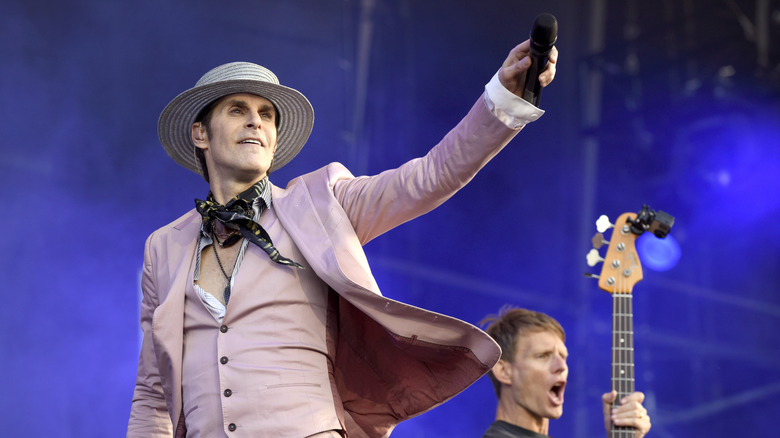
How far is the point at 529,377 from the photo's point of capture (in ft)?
10.5

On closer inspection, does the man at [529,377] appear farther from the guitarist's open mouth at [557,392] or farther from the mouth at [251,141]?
the mouth at [251,141]

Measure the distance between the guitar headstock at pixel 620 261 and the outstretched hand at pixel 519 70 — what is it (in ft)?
3.05

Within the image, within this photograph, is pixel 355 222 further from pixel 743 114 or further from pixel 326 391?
pixel 743 114

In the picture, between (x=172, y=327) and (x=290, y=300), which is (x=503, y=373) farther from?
(x=172, y=327)

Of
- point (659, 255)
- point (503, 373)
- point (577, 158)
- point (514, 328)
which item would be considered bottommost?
point (503, 373)

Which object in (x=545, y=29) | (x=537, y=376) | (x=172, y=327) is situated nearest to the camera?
(x=545, y=29)

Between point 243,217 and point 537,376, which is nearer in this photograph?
point 243,217

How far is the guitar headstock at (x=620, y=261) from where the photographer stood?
281 cm

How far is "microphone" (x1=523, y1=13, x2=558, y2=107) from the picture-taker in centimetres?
180

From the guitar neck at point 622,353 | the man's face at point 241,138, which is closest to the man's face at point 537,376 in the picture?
the guitar neck at point 622,353

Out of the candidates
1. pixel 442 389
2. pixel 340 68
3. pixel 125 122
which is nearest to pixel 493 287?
pixel 340 68

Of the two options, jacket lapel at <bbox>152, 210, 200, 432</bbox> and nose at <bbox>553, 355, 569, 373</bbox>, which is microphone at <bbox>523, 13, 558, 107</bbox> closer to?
jacket lapel at <bbox>152, 210, 200, 432</bbox>

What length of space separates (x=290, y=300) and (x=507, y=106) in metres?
0.71

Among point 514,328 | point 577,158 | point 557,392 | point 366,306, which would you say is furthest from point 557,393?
point 577,158
